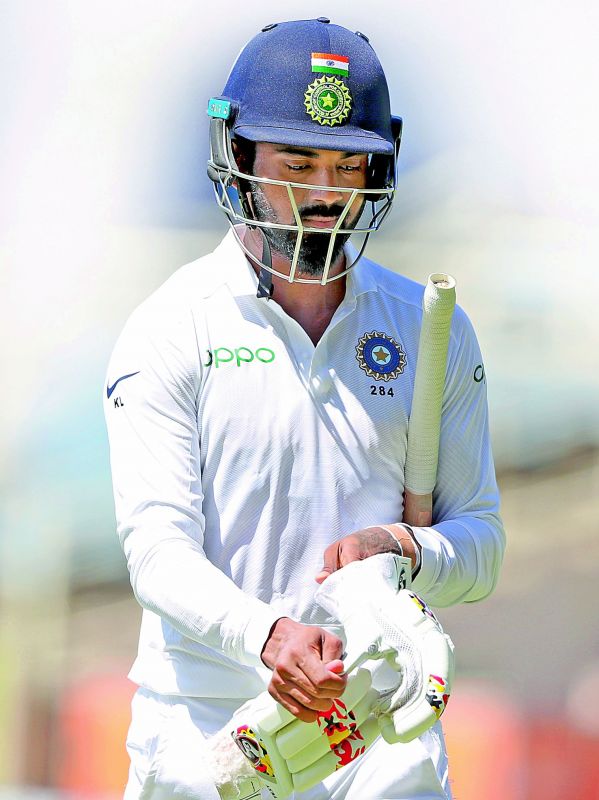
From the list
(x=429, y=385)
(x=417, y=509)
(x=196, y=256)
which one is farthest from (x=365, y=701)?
(x=196, y=256)

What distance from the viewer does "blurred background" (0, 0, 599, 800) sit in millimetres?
3504

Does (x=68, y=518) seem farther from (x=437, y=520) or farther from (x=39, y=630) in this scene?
(x=437, y=520)

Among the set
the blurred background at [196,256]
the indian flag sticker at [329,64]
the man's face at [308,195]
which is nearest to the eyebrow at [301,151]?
the man's face at [308,195]

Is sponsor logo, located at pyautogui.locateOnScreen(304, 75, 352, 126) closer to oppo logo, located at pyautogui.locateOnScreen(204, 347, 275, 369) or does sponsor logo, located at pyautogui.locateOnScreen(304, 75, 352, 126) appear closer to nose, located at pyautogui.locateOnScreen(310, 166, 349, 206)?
nose, located at pyautogui.locateOnScreen(310, 166, 349, 206)

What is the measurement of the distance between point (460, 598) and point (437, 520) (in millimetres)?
124

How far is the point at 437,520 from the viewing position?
224 cm

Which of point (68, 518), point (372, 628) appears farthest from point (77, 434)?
point (372, 628)

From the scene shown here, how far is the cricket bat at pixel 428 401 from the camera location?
2.10m

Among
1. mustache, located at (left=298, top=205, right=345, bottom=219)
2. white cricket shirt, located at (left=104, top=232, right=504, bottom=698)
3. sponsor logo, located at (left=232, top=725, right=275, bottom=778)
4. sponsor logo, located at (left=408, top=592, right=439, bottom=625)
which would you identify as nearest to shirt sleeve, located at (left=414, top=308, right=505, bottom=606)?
white cricket shirt, located at (left=104, top=232, right=504, bottom=698)

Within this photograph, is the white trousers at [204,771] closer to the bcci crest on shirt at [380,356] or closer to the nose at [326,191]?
the bcci crest on shirt at [380,356]

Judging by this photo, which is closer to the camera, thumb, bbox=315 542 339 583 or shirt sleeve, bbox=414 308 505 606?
thumb, bbox=315 542 339 583

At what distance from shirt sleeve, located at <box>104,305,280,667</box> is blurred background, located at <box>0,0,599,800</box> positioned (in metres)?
1.40

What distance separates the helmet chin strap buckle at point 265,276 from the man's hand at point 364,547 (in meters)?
0.39

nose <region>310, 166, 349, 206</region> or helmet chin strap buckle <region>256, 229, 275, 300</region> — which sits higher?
nose <region>310, 166, 349, 206</region>
